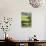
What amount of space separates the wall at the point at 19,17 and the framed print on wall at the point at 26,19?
0.07m

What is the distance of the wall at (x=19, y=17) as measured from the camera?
2.65 meters

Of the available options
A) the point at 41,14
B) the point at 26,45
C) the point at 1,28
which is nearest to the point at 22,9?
the point at 41,14

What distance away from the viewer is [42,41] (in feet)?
8.37

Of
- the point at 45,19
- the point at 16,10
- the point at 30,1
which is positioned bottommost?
the point at 45,19

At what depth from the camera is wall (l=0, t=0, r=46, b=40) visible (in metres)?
2.65

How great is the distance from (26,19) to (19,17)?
0.16 metres

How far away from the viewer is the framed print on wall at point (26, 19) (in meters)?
2.69

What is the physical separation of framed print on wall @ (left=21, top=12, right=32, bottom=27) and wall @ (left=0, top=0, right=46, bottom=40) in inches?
2.7

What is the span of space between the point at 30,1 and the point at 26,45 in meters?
0.99

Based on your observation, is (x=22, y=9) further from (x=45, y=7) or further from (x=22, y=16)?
(x=45, y=7)

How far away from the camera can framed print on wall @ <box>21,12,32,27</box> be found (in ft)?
8.82

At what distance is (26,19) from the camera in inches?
106

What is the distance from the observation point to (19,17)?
2678 mm

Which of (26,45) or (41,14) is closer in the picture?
(26,45)
